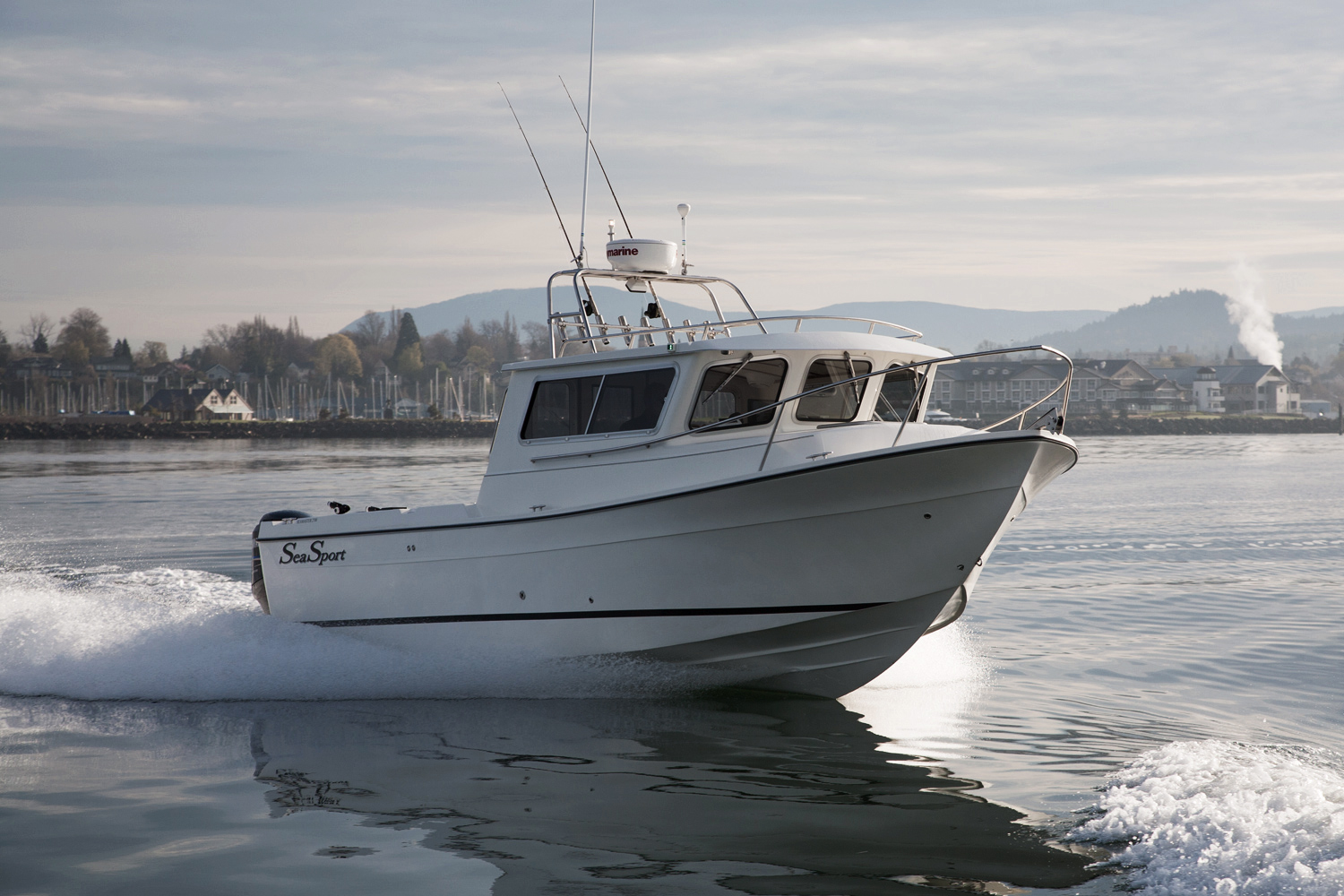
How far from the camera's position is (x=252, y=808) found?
18.3 feet

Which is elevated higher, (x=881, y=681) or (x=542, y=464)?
(x=542, y=464)

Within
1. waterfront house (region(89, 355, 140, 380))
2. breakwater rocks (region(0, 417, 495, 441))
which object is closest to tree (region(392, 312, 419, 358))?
waterfront house (region(89, 355, 140, 380))

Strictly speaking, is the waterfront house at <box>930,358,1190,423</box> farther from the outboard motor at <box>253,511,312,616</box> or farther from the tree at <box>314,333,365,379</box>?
the outboard motor at <box>253,511,312,616</box>

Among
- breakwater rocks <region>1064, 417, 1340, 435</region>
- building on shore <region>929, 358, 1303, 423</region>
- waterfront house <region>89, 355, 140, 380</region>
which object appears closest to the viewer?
breakwater rocks <region>1064, 417, 1340, 435</region>

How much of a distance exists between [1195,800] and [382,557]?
6106mm

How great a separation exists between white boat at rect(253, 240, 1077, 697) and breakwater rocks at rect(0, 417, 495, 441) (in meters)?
69.8

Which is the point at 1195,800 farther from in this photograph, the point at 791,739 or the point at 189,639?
the point at 189,639

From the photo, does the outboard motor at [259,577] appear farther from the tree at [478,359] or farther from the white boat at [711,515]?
the tree at [478,359]

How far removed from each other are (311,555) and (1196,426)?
323ft

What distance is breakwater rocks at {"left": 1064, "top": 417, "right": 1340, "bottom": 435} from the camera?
87250 millimetres

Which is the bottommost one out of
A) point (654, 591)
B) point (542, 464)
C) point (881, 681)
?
point (881, 681)

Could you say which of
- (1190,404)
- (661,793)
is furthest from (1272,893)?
(1190,404)

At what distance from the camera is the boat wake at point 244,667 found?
25.6 feet

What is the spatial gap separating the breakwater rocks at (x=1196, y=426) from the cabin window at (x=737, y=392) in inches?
3185
